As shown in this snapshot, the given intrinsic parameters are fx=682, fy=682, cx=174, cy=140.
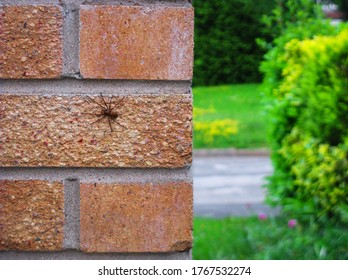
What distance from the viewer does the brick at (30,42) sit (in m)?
0.90

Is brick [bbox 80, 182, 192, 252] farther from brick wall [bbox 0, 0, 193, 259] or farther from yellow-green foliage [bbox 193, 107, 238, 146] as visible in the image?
yellow-green foliage [bbox 193, 107, 238, 146]

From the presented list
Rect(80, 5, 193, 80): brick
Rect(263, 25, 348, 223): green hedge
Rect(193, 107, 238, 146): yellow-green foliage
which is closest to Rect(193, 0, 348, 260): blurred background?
Rect(263, 25, 348, 223): green hedge

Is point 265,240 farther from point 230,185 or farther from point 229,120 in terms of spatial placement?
point 229,120

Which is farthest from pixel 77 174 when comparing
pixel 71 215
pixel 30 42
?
pixel 30 42

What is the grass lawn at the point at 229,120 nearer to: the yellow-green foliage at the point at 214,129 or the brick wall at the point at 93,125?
the yellow-green foliage at the point at 214,129

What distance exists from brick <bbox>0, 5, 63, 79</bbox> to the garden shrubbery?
3287 millimetres

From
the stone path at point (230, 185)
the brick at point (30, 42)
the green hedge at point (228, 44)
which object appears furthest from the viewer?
the green hedge at point (228, 44)

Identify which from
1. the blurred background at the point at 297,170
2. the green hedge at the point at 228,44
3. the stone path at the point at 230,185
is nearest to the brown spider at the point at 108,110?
the blurred background at the point at 297,170

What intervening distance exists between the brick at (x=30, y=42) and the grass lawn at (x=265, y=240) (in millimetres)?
3053

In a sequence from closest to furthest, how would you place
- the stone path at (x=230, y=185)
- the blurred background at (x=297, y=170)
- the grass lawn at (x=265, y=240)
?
the grass lawn at (x=265, y=240) → the blurred background at (x=297, y=170) → the stone path at (x=230, y=185)

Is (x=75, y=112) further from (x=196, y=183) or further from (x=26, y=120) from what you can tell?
(x=196, y=183)

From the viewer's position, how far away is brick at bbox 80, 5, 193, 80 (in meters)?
0.91

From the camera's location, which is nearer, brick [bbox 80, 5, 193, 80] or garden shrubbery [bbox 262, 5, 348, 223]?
brick [bbox 80, 5, 193, 80]

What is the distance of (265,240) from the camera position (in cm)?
480
